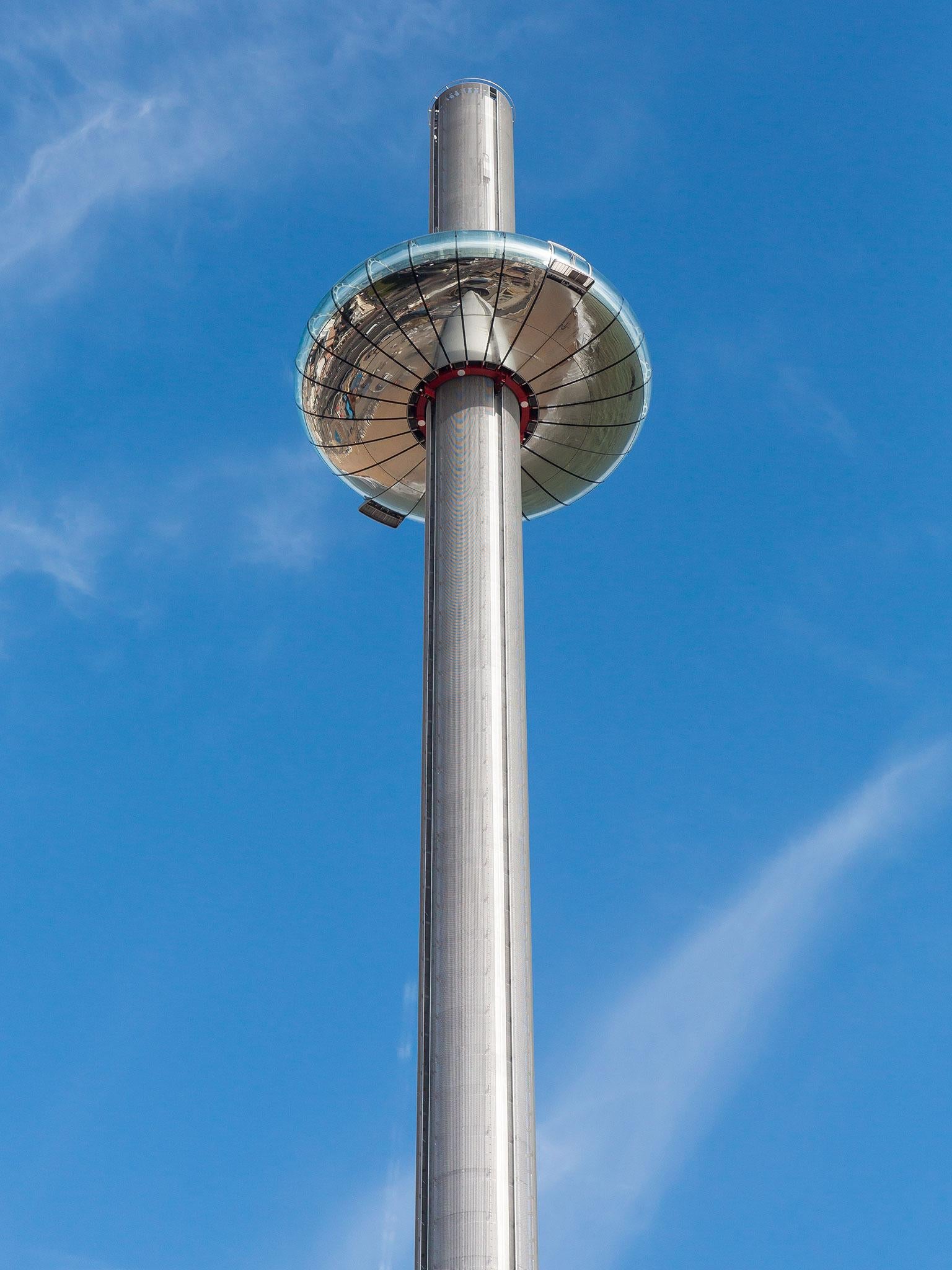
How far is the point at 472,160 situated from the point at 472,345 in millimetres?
9320

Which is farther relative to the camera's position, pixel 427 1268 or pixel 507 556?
pixel 507 556

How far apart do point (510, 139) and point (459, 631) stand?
2138cm

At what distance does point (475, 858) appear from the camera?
140 ft

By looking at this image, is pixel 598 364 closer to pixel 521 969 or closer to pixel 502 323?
pixel 502 323

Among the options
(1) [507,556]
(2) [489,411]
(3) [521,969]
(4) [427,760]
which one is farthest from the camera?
(2) [489,411]

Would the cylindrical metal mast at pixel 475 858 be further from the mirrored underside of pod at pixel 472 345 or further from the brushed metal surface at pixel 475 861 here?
the mirrored underside of pod at pixel 472 345

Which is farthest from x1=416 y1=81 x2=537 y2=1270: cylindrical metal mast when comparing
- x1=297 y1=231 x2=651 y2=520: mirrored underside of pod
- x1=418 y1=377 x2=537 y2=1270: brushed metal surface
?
x1=297 y1=231 x2=651 y2=520: mirrored underside of pod

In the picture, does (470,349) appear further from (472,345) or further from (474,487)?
(474,487)

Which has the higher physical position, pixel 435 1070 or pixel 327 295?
pixel 327 295

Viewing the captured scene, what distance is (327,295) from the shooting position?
5184 cm

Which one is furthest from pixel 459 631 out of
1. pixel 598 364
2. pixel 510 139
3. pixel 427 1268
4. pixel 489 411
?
pixel 510 139

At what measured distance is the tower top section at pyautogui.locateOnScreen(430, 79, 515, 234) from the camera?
56.4 m

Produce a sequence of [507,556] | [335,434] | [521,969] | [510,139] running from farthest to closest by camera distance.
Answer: [510,139] → [335,434] → [507,556] → [521,969]

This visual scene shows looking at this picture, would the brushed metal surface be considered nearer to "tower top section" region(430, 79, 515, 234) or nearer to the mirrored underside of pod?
the mirrored underside of pod
